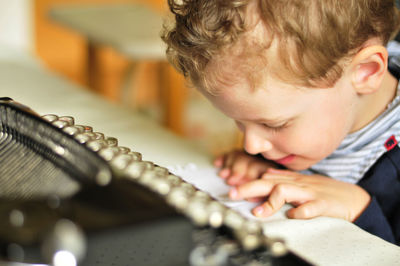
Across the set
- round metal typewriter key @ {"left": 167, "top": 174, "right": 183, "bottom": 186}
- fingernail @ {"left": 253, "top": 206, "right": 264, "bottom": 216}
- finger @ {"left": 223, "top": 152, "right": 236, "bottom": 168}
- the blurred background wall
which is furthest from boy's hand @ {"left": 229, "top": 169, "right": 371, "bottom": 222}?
the blurred background wall

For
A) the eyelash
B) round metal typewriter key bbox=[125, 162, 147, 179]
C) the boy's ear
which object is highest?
the boy's ear

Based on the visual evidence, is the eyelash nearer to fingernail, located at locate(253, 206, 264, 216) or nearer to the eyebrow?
the eyebrow

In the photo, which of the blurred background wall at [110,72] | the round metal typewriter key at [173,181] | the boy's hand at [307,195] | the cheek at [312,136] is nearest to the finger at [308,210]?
the boy's hand at [307,195]

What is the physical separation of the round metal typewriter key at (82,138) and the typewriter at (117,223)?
0.04 metres

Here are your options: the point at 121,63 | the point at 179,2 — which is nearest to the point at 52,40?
the point at 121,63

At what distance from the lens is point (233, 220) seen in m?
0.45

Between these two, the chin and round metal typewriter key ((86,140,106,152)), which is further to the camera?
the chin

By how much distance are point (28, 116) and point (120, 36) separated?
1.44 m

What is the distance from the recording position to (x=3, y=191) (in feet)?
1.57

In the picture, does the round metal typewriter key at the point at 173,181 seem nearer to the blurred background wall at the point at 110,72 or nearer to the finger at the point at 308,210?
the finger at the point at 308,210

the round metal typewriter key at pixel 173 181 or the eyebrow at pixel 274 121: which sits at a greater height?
the round metal typewriter key at pixel 173 181

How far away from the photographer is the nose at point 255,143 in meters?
0.79

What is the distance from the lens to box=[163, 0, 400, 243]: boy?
694 mm

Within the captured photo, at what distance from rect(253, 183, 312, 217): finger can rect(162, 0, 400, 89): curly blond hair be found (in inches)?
5.6
